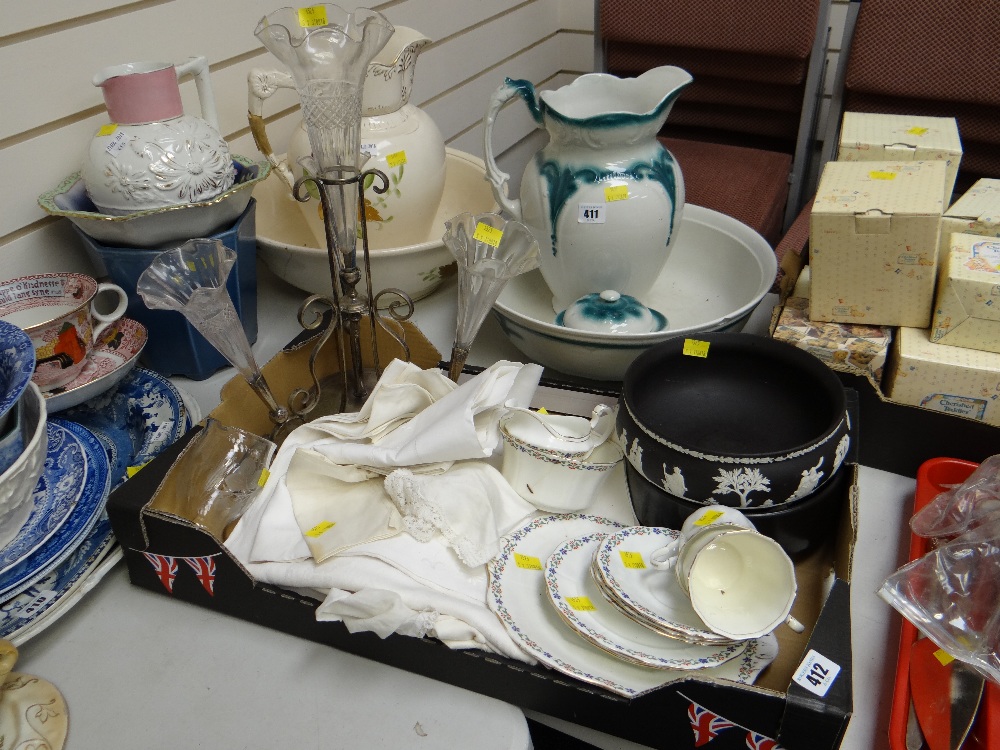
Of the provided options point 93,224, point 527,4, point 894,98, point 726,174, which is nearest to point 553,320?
point 93,224

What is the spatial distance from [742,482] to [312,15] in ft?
2.24


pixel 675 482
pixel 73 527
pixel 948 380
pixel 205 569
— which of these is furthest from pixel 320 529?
pixel 948 380

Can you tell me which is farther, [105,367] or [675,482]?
[105,367]

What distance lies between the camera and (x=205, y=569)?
62cm

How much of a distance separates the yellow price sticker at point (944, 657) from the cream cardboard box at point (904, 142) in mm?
580

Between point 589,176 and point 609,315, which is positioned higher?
point 589,176

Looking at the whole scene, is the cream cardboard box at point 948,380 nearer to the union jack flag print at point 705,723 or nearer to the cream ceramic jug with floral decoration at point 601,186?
the cream ceramic jug with floral decoration at point 601,186

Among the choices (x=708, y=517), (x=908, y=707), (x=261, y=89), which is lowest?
(x=908, y=707)

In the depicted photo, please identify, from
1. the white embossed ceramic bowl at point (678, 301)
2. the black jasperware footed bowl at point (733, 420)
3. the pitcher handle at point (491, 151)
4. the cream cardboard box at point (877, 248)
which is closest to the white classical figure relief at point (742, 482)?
the black jasperware footed bowl at point (733, 420)

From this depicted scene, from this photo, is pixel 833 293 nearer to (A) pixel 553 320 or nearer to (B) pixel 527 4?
(A) pixel 553 320

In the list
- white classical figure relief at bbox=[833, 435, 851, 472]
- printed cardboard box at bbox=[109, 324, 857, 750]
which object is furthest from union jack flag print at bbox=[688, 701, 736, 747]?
white classical figure relief at bbox=[833, 435, 851, 472]

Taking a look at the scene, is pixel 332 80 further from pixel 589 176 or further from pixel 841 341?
pixel 841 341

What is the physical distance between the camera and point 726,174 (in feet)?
5.48

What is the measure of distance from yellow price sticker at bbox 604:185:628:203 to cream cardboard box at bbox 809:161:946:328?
202 millimetres
